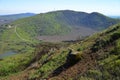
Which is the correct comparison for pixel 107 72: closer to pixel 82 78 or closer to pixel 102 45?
pixel 82 78

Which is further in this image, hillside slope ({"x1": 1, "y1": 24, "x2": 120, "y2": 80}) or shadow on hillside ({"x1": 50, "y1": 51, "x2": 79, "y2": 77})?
shadow on hillside ({"x1": 50, "y1": 51, "x2": 79, "y2": 77})

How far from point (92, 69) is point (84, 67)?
249 centimetres

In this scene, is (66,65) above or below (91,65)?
below

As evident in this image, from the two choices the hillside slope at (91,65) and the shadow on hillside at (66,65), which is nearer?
the hillside slope at (91,65)

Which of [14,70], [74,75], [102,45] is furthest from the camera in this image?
[14,70]

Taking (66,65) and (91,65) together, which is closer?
(91,65)

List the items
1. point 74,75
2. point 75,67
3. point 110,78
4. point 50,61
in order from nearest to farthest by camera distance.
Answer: point 110,78
point 74,75
point 75,67
point 50,61

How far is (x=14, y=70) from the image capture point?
5988 cm

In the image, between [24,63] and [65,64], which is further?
[24,63]

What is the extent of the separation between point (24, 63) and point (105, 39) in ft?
101

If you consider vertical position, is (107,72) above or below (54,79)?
above

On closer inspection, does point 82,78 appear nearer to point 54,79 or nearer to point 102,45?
point 54,79

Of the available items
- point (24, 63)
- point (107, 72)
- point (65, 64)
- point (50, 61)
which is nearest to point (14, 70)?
point (24, 63)

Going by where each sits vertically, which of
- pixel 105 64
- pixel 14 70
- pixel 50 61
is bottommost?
pixel 14 70
